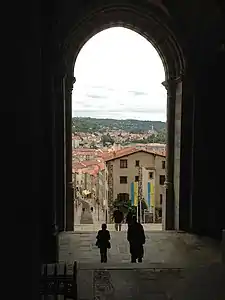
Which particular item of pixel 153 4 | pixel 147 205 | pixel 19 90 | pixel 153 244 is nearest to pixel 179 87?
pixel 153 4

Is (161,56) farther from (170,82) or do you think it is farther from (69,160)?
(69,160)

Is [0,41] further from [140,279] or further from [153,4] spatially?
[153,4]

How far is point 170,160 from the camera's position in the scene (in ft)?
53.9

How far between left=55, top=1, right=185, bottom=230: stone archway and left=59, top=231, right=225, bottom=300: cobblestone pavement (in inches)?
105

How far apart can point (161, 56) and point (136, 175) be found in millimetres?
7523

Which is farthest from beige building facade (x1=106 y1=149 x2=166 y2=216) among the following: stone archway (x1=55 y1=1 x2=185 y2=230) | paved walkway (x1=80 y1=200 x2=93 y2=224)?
stone archway (x1=55 y1=1 x2=185 y2=230)

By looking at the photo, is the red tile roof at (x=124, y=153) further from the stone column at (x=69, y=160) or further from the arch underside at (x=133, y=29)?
the arch underside at (x=133, y=29)

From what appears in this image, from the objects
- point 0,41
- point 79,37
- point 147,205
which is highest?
point 79,37

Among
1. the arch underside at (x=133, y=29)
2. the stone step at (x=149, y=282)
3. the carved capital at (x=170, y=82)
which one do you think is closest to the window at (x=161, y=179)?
the carved capital at (x=170, y=82)

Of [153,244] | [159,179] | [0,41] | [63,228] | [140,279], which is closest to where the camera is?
[0,41]

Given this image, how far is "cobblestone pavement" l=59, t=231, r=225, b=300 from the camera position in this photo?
8.42 m

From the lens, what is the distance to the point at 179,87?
15547mm

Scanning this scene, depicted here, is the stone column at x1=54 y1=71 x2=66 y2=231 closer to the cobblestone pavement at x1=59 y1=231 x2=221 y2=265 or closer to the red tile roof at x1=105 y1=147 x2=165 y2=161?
the cobblestone pavement at x1=59 y1=231 x2=221 y2=265

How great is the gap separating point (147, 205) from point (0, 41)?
1827cm
